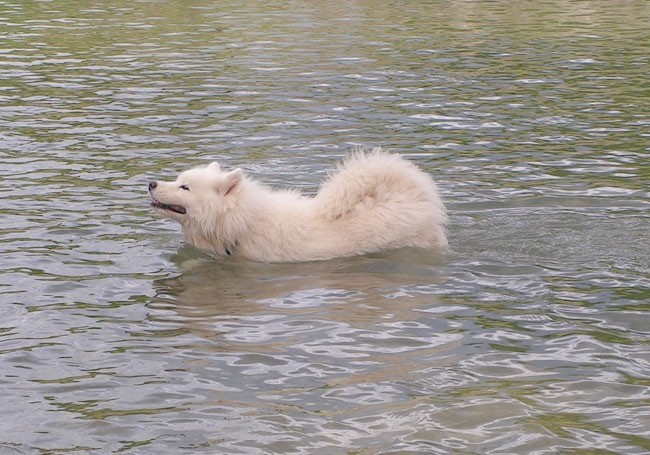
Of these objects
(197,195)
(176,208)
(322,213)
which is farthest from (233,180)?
(322,213)

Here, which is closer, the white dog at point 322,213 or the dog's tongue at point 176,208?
the white dog at point 322,213

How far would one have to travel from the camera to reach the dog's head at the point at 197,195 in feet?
35.1

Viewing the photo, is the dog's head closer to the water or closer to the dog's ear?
the dog's ear

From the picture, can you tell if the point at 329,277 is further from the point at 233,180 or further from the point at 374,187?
the point at 233,180

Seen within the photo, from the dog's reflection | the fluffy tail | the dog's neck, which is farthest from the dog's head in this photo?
the fluffy tail

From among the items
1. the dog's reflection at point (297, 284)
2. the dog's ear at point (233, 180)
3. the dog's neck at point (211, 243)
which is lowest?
the dog's reflection at point (297, 284)

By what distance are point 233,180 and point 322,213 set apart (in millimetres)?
862

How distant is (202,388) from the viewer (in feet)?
25.3

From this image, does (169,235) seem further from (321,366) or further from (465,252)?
(321,366)

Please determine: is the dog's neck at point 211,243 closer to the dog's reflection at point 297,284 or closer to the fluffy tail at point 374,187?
the dog's reflection at point 297,284

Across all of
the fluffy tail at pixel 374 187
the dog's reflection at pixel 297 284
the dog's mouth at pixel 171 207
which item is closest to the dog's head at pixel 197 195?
the dog's mouth at pixel 171 207

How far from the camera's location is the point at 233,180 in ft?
35.2

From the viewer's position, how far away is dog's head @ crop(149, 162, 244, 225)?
10703 mm

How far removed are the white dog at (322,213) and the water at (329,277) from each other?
0.71 feet
